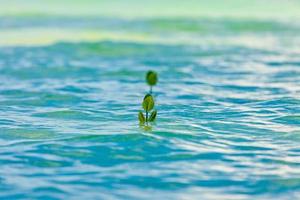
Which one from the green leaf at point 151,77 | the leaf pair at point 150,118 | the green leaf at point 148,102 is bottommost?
the leaf pair at point 150,118

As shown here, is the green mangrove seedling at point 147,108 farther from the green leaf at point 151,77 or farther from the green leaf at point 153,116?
the green leaf at point 151,77

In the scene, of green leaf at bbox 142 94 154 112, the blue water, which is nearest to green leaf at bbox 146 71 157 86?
green leaf at bbox 142 94 154 112

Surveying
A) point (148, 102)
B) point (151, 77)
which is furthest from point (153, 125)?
point (151, 77)

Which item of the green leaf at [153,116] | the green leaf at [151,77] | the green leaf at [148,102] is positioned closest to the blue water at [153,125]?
the green leaf at [153,116]

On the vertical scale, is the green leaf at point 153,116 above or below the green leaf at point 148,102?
below

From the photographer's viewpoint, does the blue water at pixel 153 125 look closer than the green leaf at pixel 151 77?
Yes

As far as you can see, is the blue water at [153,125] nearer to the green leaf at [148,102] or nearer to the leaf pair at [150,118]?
the leaf pair at [150,118]

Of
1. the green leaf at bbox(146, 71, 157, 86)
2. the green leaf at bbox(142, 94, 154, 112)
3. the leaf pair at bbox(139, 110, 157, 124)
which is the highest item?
the green leaf at bbox(146, 71, 157, 86)

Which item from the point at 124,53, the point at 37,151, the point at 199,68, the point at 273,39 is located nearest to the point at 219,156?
the point at 37,151

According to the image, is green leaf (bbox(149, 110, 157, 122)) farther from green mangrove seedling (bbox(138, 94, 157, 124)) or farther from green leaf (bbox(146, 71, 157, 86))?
green leaf (bbox(146, 71, 157, 86))
